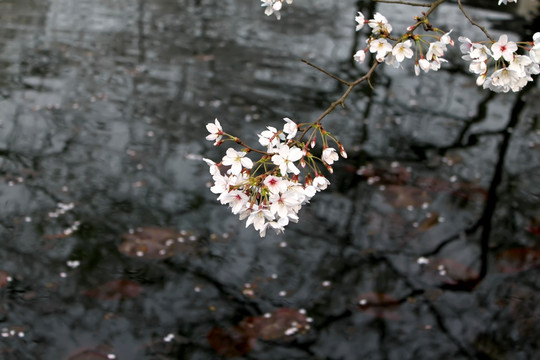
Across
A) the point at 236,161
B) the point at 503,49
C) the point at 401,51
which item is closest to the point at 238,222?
the point at 401,51

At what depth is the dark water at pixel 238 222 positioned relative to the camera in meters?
4.68

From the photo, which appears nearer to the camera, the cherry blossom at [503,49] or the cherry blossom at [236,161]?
the cherry blossom at [236,161]

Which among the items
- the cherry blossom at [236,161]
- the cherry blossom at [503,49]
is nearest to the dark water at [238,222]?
the cherry blossom at [236,161]

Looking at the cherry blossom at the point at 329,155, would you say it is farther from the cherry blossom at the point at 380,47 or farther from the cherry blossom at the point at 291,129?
the cherry blossom at the point at 380,47

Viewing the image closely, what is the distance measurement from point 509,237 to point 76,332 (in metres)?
4.00

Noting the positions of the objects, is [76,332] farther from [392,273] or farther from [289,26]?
[289,26]

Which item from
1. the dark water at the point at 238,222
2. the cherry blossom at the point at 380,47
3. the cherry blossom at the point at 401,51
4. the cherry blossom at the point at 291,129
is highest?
the dark water at the point at 238,222

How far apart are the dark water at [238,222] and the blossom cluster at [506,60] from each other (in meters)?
2.74

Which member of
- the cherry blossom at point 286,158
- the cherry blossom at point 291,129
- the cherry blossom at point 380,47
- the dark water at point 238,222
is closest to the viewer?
the cherry blossom at point 286,158

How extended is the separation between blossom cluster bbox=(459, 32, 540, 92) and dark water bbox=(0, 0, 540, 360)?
2.74 metres

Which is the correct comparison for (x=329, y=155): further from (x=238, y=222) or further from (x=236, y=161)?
(x=238, y=222)

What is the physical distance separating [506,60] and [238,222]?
Result: 391cm

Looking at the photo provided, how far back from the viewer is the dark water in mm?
4684

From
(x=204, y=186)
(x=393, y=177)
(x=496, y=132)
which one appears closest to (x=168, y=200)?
(x=204, y=186)
